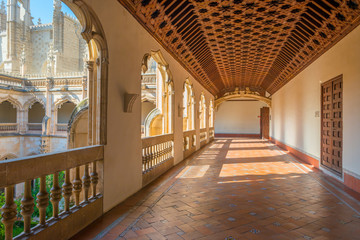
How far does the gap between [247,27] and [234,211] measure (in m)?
5.02

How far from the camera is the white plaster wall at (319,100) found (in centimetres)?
463

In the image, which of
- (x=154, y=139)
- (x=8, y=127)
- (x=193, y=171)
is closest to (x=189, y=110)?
(x=193, y=171)

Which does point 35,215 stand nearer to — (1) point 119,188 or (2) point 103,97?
(1) point 119,188

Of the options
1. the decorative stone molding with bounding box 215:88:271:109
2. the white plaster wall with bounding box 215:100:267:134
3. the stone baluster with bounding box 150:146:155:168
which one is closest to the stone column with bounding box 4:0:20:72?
the decorative stone molding with bounding box 215:88:271:109

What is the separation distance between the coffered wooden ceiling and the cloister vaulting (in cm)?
3

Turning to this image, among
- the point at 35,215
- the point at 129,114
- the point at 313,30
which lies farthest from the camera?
the point at 35,215

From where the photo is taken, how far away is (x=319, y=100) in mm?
6770

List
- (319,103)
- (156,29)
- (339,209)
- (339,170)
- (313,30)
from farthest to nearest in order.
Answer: (319,103), (313,30), (339,170), (156,29), (339,209)

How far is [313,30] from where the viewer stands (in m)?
5.91

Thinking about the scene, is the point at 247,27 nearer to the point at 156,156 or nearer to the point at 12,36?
the point at 156,156

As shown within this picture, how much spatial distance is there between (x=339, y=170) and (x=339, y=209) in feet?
7.28

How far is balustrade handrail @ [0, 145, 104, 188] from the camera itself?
1834mm

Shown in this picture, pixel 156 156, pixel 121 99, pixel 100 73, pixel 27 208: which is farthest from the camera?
pixel 156 156

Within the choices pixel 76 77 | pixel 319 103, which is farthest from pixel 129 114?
pixel 76 77
